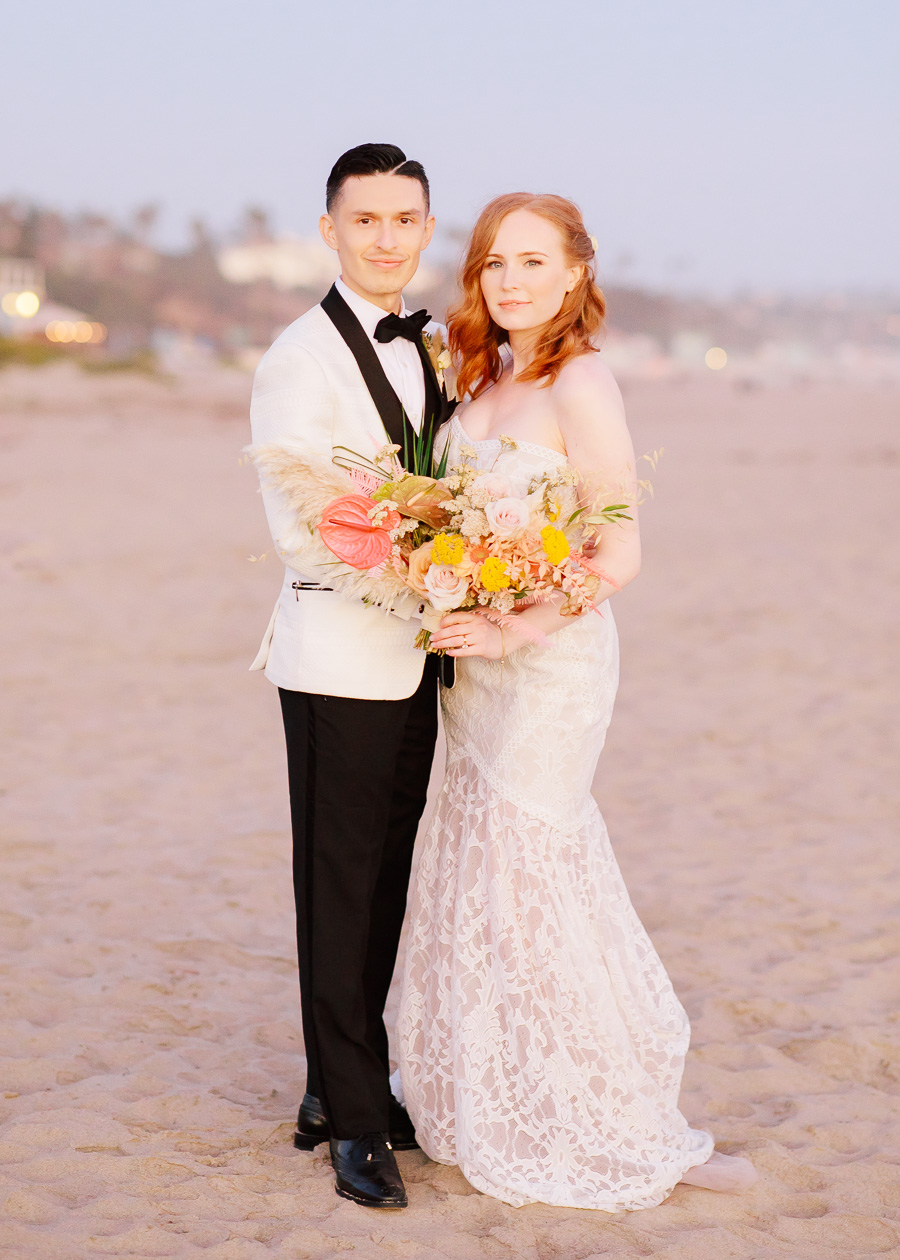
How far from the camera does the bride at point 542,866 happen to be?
315 centimetres

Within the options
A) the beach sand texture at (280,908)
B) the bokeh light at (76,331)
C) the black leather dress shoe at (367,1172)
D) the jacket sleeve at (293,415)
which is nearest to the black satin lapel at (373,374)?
the jacket sleeve at (293,415)

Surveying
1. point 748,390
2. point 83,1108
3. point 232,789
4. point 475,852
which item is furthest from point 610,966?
point 748,390

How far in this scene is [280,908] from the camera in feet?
17.2

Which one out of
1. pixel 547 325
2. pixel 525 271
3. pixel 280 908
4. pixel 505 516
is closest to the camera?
pixel 505 516

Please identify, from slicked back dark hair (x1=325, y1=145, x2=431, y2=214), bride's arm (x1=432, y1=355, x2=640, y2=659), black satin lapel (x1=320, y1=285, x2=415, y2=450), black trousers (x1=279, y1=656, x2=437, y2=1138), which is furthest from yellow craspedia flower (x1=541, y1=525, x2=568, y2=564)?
slicked back dark hair (x1=325, y1=145, x2=431, y2=214)

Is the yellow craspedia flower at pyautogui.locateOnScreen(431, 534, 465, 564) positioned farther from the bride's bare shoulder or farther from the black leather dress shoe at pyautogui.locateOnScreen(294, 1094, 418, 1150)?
the black leather dress shoe at pyautogui.locateOnScreen(294, 1094, 418, 1150)

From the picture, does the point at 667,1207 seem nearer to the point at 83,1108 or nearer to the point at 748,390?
the point at 83,1108

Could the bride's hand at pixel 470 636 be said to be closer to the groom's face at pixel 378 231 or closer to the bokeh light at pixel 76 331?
the groom's face at pixel 378 231

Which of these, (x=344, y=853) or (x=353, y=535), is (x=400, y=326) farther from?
(x=344, y=853)

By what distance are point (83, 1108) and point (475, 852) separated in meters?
1.40

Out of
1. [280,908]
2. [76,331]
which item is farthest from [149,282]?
[280,908]

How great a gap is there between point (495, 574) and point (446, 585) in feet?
0.37

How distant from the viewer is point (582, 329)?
3285mm

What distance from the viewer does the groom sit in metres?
3.05
